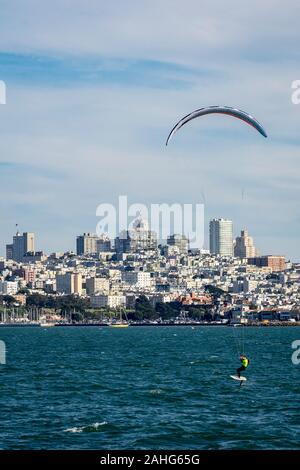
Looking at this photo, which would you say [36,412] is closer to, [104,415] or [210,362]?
[104,415]

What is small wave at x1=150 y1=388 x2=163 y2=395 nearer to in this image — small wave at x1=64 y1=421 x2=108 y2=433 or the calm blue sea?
the calm blue sea

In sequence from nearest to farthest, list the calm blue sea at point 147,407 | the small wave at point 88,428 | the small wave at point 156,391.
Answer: the calm blue sea at point 147,407 → the small wave at point 88,428 → the small wave at point 156,391

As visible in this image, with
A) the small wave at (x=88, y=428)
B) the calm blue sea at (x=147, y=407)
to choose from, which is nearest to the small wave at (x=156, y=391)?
the calm blue sea at (x=147, y=407)

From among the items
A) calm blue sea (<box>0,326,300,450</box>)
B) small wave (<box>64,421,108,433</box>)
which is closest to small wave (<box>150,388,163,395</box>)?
calm blue sea (<box>0,326,300,450</box>)

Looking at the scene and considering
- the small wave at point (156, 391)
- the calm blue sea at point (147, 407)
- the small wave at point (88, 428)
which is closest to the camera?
the calm blue sea at point (147, 407)

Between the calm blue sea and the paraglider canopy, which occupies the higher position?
the paraglider canopy

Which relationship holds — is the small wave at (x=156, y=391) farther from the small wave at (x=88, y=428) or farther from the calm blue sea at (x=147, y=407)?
the small wave at (x=88, y=428)

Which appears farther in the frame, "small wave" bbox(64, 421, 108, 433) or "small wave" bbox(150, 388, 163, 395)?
"small wave" bbox(150, 388, 163, 395)

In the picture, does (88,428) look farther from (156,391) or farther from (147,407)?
(156,391)
